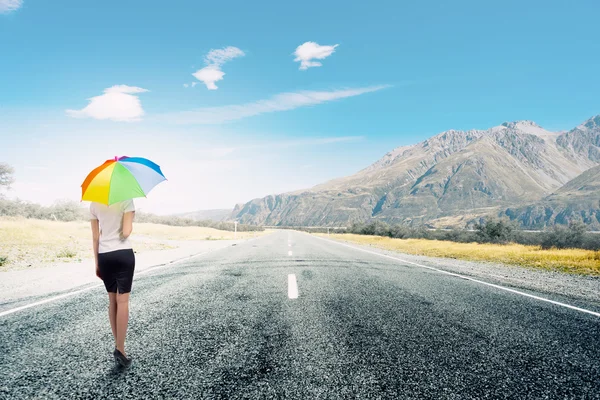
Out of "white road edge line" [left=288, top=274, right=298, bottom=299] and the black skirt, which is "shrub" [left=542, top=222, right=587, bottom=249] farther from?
the black skirt

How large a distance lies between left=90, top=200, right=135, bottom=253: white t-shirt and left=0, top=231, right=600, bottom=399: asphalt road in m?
Result: 1.15

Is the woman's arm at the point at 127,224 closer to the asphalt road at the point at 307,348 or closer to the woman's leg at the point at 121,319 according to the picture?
the woman's leg at the point at 121,319

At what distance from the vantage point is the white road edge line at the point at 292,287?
6.09 m

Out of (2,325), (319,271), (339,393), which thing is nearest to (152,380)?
(339,393)

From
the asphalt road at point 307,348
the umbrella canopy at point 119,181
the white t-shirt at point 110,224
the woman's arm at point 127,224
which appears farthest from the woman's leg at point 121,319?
the umbrella canopy at point 119,181

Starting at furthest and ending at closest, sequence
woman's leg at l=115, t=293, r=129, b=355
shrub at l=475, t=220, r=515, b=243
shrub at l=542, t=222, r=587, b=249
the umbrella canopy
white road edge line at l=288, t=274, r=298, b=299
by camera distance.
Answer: shrub at l=475, t=220, r=515, b=243 < shrub at l=542, t=222, r=587, b=249 < white road edge line at l=288, t=274, r=298, b=299 < woman's leg at l=115, t=293, r=129, b=355 < the umbrella canopy

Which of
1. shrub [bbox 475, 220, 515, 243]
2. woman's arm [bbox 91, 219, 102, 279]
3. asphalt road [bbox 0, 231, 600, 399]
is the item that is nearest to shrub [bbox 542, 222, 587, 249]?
shrub [bbox 475, 220, 515, 243]

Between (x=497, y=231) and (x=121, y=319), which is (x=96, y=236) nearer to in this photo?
(x=121, y=319)

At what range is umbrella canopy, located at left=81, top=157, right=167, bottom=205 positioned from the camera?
3.00m

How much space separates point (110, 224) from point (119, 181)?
1.53ft

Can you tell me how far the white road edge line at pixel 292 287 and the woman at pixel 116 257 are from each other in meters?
3.26

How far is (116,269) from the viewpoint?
313cm

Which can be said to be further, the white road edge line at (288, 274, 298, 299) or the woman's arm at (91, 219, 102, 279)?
the white road edge line at (288, 274, 298, 299)

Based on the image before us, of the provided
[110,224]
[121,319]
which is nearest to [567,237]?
[121,319]
